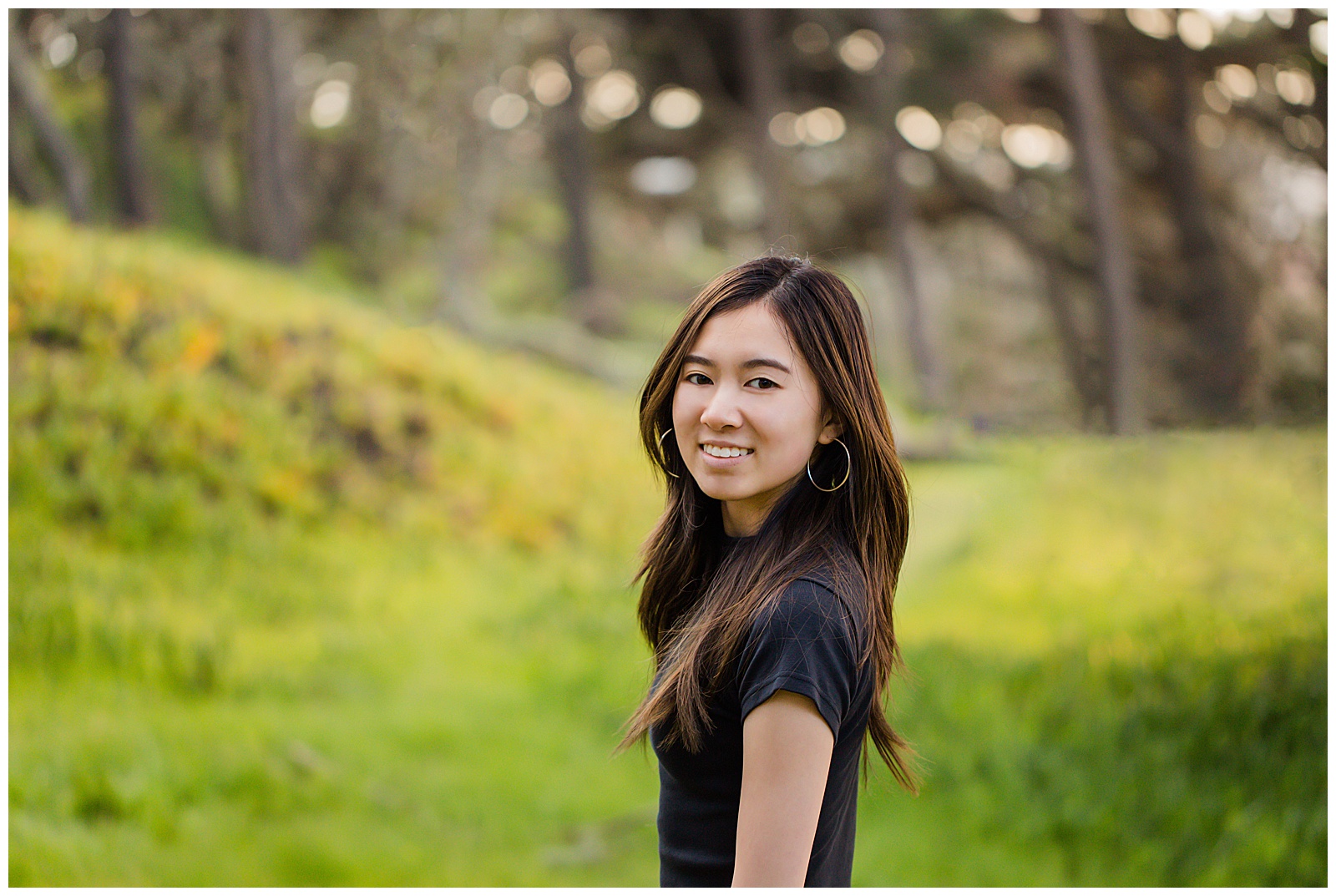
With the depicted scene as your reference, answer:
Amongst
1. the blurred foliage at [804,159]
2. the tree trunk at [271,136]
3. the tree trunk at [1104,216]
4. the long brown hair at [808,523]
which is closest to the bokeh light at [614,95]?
the blurred foliage at [804,159]

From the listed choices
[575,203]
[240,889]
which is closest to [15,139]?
[575,203]

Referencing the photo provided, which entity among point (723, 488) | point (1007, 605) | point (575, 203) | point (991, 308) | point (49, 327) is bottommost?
point (1007, 605)

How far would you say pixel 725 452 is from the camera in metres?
1.10

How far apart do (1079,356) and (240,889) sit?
4533 mm

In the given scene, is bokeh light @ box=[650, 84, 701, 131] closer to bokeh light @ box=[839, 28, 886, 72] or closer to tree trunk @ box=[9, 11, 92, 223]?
bokeh light @ box=[839, 28, 886, 72]

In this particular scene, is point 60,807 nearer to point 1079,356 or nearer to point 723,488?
point 723,488

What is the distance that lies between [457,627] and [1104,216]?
12.3 feet

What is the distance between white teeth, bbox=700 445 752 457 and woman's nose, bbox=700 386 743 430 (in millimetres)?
24

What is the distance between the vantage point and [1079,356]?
5.26 meters

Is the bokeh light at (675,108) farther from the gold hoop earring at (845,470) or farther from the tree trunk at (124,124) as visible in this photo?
the gold hoop earring at (845,470)

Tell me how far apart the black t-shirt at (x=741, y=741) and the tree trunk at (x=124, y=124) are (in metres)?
4.51

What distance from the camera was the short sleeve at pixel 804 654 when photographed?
938mm

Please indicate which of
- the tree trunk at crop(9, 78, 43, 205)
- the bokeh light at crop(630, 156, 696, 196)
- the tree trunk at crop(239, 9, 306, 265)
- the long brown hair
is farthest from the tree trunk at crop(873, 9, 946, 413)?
the long brown hair

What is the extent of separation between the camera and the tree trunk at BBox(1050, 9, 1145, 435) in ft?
16.2
